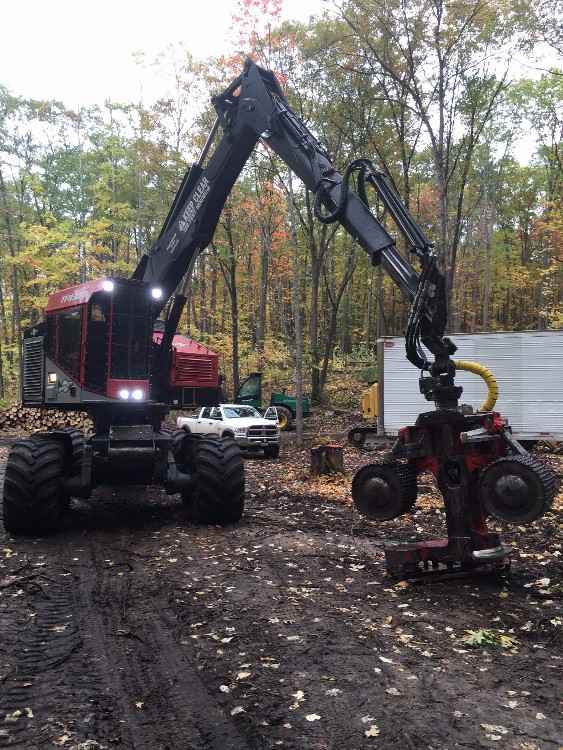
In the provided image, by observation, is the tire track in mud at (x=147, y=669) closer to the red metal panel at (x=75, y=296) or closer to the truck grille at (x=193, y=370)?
the red metal panel at (x=75, y=296)

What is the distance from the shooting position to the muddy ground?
328 centimetres

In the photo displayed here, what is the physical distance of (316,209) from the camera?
6750 millimetres

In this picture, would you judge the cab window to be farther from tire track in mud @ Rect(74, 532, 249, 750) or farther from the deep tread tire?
the deep tread tire

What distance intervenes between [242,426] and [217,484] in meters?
9.13


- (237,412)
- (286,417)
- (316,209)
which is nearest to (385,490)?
(316,209)

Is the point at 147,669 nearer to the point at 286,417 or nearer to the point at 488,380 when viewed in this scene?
the point at 488,380

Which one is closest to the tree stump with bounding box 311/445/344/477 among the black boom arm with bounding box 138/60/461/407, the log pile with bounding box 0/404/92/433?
the black boom arm with bounding box 138/60/461/407

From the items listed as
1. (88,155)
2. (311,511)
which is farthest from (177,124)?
(311,511)

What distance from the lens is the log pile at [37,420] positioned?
72.3ft

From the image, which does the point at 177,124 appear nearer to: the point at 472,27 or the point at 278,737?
the point at 472,27

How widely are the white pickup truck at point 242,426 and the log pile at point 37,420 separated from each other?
5.32 meters

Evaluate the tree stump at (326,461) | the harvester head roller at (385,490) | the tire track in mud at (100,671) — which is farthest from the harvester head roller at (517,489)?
the tree stump at (326,461)

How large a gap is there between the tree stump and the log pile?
12416 mm

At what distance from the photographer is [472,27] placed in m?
16.4
